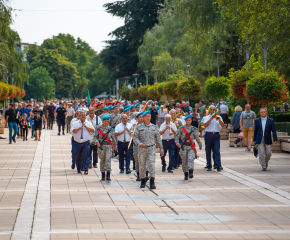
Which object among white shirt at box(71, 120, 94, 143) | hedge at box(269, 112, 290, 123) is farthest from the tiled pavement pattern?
hedge at box(269, 112, 290, 123)

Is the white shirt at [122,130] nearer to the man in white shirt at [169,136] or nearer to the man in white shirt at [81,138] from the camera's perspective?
the man in white shirt at [81,138]

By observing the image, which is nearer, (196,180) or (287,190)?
(287,190)

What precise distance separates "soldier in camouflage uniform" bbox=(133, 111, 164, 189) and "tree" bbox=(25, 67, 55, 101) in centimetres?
9323

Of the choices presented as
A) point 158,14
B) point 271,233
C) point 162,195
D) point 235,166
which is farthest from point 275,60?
point 158,14

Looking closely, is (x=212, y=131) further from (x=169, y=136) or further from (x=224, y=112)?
(x=224, y=112)

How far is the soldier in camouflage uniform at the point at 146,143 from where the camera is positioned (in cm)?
1077

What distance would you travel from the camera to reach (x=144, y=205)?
28.8 ft

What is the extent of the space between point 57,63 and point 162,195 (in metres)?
104

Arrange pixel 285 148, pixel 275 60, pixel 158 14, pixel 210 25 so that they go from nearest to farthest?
pixel 285 148 → pixel 275 60 → pixel 210 25 → pixel 158 14

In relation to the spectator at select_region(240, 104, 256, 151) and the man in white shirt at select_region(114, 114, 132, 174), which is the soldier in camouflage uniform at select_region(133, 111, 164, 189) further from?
the spectator at select_region(240, 104, 256, 151)

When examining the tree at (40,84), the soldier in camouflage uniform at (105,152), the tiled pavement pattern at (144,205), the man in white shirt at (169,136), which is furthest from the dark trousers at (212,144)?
the tree at (40,84)

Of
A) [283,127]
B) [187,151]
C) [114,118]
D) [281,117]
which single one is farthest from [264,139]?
[281,117]

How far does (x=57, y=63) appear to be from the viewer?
112 meters

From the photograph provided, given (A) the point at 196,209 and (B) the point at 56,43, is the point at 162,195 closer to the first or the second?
(A) the point at 196,209
